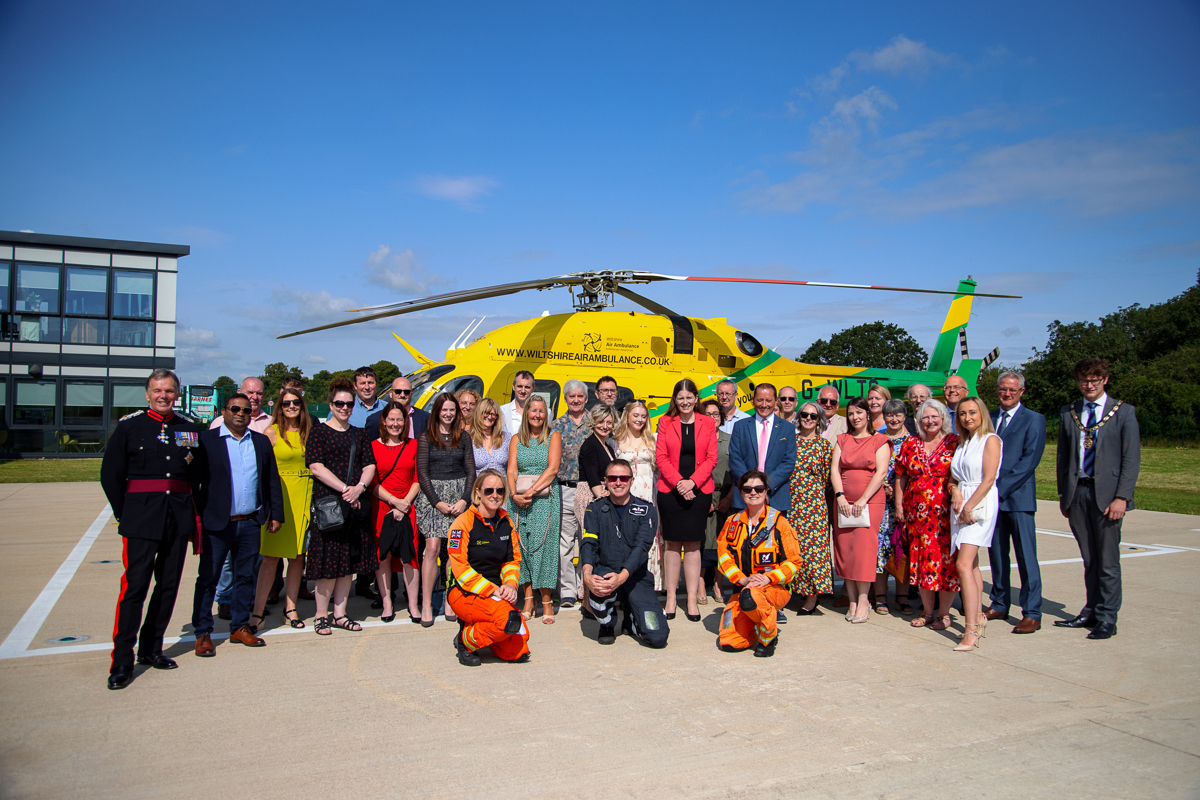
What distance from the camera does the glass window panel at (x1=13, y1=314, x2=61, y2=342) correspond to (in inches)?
938

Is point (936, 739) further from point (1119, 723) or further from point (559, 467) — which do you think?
point (559, 467)

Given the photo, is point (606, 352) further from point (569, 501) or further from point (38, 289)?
point (38, 289)

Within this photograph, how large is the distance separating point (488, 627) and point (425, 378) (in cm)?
565

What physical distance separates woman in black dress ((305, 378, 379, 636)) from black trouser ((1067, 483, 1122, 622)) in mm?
5445

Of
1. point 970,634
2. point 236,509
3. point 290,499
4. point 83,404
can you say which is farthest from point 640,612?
point 83,404

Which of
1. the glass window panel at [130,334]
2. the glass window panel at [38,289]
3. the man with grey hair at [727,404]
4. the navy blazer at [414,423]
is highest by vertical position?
the glass window panel at [38,289]

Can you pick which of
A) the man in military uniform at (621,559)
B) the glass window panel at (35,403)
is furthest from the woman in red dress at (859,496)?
the glass window panel at (35,403)

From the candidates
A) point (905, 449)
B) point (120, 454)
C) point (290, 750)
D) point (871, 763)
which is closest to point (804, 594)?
point (905, 449)

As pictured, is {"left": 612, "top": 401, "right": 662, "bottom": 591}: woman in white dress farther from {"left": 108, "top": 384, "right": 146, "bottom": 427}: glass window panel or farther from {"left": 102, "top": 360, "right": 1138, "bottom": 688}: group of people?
{"left": 108, "top": 384, "right": 146, "bottom": 427}: glass window panel

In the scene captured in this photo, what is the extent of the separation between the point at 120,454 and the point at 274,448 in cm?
117

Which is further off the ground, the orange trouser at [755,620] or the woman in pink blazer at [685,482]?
the woman in pink blazer at [685,482]

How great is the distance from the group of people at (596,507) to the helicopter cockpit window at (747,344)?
4.91m

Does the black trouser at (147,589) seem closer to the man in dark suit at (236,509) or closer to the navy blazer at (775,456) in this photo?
the man in dark suit at (236,509)

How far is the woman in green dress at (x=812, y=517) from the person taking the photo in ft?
19.3
